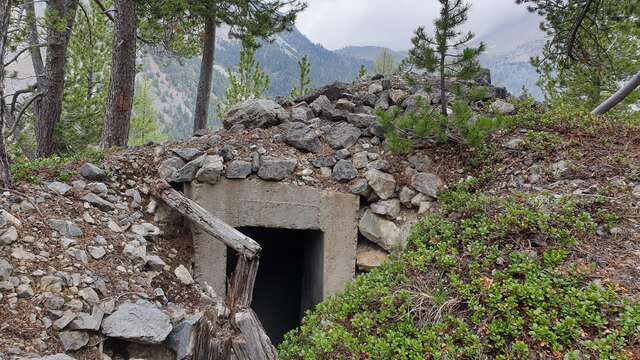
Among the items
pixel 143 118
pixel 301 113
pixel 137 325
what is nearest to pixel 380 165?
pixel 301 113

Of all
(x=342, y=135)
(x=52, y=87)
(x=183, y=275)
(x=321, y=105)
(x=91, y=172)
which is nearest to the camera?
(x=183, y=275)

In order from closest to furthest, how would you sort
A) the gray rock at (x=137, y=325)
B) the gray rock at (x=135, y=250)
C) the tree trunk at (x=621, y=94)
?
the gray rock at (x=137, y=325) → the gray rock at (x=135, y=250) → the tree trunk at (x=621, y=94)

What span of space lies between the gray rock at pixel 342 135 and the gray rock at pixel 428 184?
103 centimetres

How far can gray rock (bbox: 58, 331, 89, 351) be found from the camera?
320cm

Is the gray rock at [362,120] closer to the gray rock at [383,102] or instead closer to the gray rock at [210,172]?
the gray rock at [383,102]

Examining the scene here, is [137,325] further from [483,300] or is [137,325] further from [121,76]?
[121,76]

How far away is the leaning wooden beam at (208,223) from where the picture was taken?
3.92m

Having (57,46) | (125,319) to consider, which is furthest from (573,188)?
(57,46)

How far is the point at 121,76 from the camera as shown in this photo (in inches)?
254

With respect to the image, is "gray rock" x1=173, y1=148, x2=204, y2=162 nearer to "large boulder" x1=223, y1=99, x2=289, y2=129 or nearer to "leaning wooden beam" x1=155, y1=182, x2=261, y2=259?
"leaning wooden beam" x1=155, y1=182, x2=261, y2=259

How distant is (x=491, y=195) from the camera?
15.2 feet

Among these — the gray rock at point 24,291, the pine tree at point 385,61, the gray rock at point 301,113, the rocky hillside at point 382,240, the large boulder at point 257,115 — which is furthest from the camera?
the pine tree at point 385,61

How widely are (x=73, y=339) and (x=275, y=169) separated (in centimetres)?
280

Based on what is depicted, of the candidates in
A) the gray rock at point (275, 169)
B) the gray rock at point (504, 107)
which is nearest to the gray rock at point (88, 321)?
the gray rock at point (275, 169)
